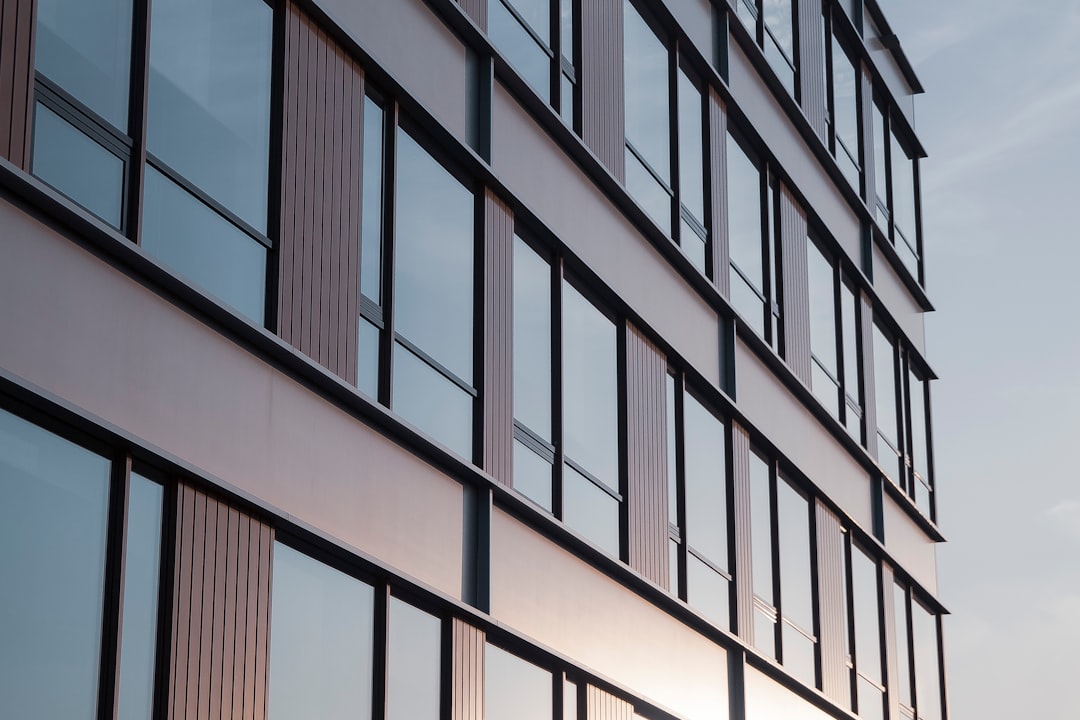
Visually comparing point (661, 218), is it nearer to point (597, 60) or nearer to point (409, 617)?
point (597, 60)

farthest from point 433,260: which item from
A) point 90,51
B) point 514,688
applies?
point 90,51

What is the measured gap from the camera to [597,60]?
19797 millimetres

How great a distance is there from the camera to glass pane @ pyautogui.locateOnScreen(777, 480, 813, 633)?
936 inches

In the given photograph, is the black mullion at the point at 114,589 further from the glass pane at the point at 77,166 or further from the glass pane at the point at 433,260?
the glass pane at the point at 433,260

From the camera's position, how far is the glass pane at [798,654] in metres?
23.4

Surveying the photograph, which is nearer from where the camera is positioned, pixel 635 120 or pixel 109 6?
pixel 109 6

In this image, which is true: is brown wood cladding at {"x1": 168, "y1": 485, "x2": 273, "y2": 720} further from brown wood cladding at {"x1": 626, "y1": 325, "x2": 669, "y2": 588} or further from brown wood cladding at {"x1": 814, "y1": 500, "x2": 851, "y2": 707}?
brown wood cladding at {"x1": 814, "y1": 500, "x2": 851, "y2": 707}

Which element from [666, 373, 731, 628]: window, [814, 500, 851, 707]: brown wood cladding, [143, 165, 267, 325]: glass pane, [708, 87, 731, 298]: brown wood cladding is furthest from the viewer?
[814, 500, 851, 707]: brown wood cladding

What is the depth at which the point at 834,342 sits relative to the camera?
2756cm

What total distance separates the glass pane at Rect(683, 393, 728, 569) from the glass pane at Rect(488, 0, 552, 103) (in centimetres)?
501

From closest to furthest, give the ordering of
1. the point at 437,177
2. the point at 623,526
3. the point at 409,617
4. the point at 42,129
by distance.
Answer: the point at 42,129, the point at 409,617, the point at 437,177, the point at 623,526

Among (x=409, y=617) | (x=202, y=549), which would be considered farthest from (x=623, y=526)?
(x=202, y=549)

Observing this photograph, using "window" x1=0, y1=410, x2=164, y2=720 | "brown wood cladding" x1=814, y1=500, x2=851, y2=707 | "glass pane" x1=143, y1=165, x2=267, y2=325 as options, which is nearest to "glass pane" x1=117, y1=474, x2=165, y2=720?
"window" x1=0, y1=410, x2=164, y2=720

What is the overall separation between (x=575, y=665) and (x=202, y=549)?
6274 mm
